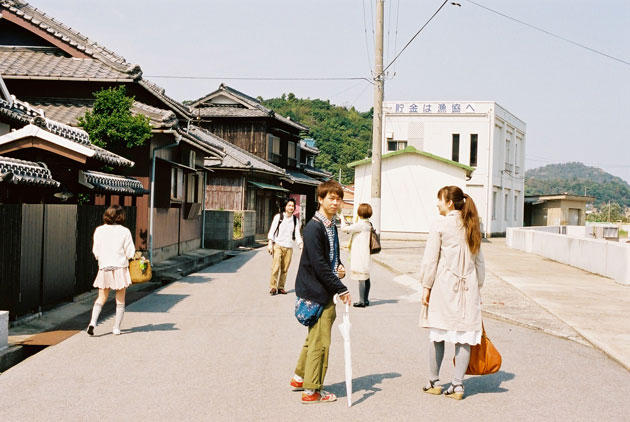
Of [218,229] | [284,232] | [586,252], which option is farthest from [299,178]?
[284,232]

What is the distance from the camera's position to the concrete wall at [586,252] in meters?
14.2

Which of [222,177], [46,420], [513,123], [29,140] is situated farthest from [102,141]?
[513,123]

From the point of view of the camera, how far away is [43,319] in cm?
849

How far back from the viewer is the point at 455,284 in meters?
5.25

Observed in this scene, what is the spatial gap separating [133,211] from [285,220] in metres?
3.36

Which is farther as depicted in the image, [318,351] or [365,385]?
[365,385]

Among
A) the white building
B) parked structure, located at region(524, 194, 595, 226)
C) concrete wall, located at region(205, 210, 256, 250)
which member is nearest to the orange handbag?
concrete wall, located at region(205, 210, 256, 250)

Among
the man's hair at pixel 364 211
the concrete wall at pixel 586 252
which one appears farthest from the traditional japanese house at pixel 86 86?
the concrete wall at pixel 586 252

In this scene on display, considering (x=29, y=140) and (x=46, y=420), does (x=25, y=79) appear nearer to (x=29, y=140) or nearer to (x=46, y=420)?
(x=29, y=140)

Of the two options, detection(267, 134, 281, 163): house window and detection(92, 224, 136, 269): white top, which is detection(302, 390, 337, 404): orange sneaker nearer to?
detection(92, 224, 136, 269): white top

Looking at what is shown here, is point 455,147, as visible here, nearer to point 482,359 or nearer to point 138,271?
point 138,271

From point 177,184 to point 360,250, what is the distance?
1012cm

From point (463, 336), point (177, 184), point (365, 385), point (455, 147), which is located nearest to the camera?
point (463, 336)

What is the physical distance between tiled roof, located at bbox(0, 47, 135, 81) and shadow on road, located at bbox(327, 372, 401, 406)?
1209 centimetres
